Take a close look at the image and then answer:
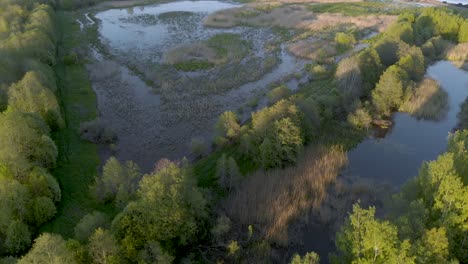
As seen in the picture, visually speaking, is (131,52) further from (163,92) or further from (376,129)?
(376,129)

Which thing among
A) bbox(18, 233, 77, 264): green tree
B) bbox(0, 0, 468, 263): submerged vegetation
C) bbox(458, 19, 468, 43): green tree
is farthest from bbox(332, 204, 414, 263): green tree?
bbox(458, 19, 468, 43): green tree

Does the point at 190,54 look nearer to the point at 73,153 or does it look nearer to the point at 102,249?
the point at 73,153

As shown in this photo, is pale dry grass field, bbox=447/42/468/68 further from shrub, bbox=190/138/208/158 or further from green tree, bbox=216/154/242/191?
green tree, bbox=216/154/242/191

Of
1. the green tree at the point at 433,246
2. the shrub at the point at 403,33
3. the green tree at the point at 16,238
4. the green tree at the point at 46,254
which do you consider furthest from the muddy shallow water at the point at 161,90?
the green tree at the point at 433,246

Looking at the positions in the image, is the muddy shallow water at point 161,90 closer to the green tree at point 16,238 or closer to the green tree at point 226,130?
the green tree at point 226,130

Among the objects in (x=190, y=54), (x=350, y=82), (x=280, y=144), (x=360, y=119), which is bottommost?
(x=360, y=119)

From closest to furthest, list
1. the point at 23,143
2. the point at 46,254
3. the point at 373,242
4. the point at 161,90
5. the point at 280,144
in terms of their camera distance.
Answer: the point at 373,242
the point at 46,254
the point at 23,143
the point at 280,144
the point at 161,90

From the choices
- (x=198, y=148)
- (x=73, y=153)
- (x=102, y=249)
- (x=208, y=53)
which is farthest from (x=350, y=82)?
(x=102, y=249)
